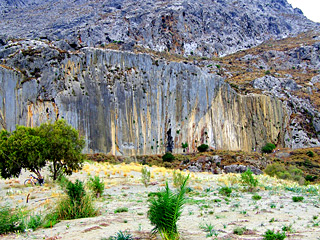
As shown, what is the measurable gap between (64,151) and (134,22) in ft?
308

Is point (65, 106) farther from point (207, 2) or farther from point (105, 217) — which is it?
point (207, 2)

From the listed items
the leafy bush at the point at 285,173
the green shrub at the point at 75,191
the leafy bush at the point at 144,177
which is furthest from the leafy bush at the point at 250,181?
the leafy bush at the point at 285,173

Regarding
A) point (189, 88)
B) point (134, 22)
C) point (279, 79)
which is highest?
point (134, 22)

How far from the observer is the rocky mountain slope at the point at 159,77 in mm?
45625

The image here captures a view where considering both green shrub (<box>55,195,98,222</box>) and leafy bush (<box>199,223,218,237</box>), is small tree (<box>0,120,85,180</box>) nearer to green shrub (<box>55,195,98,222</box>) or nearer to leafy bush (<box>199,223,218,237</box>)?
green shrub (<box>55,195,98,222</box>)

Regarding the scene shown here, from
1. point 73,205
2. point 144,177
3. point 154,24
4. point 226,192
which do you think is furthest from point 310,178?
point 154,24

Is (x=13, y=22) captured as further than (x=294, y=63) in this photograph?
Yes

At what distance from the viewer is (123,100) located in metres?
51.3

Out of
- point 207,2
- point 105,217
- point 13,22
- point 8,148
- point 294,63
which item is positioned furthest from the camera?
point 207,2

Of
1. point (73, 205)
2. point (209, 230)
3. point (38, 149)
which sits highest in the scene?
point (38, 149)

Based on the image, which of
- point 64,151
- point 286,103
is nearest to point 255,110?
point 286,103

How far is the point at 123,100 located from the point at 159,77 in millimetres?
8991

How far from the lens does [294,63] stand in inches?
4087

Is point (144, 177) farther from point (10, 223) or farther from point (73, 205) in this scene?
point (10, 223)
